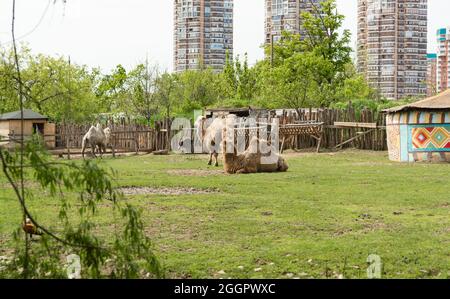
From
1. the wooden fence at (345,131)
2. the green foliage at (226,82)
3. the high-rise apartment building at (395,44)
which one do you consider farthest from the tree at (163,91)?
the high-rise apartment building at (395,44)

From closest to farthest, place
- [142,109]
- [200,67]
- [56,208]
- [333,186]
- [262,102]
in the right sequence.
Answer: [56,208]
[333,186]
[262,102]
[142,109]
[200,67]

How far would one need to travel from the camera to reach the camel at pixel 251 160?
54.6ft

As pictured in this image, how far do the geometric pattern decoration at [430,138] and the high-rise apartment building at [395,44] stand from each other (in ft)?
141

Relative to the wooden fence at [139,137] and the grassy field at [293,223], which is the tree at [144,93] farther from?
the grassy field at [293,223]

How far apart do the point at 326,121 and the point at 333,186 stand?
47.8 ft

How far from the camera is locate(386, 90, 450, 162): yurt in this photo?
2080 centimetres

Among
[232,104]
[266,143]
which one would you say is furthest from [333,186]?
[232,104]

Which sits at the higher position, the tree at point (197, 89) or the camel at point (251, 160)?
the tree at point (197, 89)

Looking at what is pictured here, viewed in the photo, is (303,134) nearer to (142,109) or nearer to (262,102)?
(262,102)

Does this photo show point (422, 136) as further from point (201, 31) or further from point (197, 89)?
point (201, 31)

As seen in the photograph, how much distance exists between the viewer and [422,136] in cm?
2109

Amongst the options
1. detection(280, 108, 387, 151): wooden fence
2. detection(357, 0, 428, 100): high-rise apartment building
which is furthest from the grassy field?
detection(357, 0, 428, 100): high-rise apartment building
